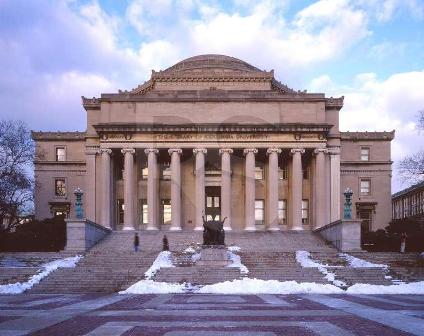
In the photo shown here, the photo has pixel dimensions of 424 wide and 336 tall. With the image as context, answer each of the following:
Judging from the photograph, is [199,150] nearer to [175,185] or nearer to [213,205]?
[175,185]

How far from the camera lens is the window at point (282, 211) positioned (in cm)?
5895

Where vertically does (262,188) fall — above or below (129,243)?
above

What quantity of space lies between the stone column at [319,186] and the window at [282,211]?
3.74 m

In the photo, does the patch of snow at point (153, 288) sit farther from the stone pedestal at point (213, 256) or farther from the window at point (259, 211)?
the window at point (259, 211)

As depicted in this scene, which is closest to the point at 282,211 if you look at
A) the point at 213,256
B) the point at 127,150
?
the point at 127,150

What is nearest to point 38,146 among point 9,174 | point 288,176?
point 9,174

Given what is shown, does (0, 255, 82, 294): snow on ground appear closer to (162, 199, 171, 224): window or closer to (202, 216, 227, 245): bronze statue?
(202, 216, 227, 245): bronze statue

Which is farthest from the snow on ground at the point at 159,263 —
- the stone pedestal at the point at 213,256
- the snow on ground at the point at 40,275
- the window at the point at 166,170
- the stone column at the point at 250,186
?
the window at the point at 166,170

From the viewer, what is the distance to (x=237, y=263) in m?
35.7

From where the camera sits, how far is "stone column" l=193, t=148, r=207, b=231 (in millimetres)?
Result: 55375

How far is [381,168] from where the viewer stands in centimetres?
6538

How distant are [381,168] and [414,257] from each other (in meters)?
28.4

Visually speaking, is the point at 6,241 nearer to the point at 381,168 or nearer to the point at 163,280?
the point at 163,280

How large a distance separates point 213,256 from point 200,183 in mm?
20633
